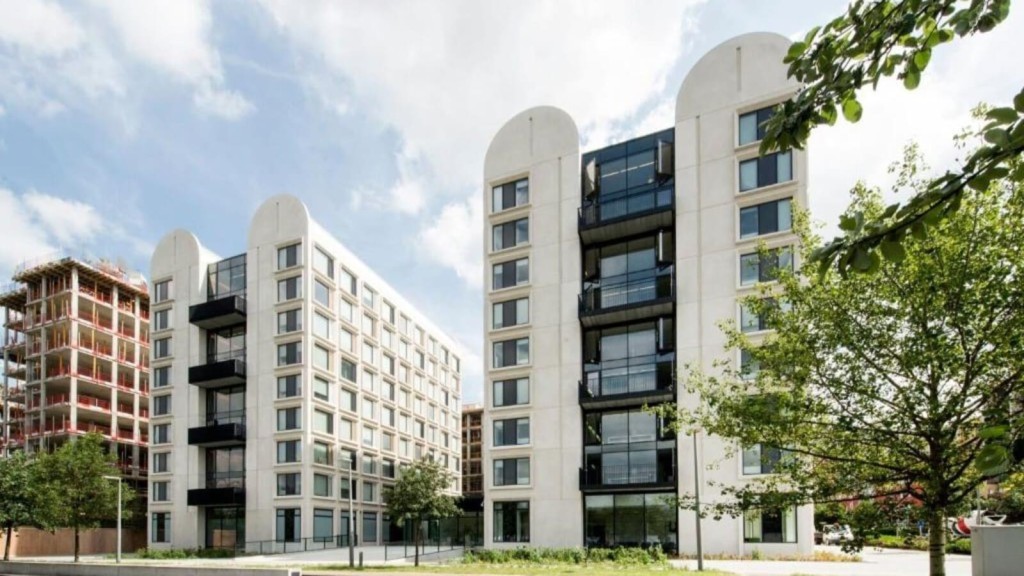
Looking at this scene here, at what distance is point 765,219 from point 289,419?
34.9m

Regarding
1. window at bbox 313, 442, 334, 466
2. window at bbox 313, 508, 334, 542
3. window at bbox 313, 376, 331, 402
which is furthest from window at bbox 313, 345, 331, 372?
window at bbox 313, 508, 334, 542

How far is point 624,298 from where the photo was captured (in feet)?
136

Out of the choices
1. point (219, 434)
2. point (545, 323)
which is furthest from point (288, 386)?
point (545, 323)

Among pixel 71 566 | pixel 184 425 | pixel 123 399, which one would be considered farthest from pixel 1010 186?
pixel 123 399

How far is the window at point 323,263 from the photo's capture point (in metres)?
55.5

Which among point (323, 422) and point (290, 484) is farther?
point (323, 422)

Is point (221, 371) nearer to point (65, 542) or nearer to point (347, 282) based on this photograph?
point (347, 282)

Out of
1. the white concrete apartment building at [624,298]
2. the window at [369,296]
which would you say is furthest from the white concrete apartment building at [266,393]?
the white concrete apartment building at [624,298]

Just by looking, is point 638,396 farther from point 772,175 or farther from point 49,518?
point 49,518

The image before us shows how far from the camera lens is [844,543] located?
14.4 meters

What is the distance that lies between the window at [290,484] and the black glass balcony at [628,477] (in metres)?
22.2

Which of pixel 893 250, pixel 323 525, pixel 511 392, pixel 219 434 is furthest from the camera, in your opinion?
pixel 219 434

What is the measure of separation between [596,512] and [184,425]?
33821mm

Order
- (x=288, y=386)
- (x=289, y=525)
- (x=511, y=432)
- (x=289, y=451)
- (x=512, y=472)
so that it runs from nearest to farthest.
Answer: (x=512, y=472)
(x=511, y=432)
(x=289, y=525)
(x=289, y=451)
(x=288, y=386)
